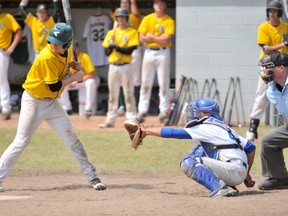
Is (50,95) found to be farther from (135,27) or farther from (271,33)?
(135,27)

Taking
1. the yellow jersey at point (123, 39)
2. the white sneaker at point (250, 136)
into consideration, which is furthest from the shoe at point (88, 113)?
the white sneaker at point (250, 136)

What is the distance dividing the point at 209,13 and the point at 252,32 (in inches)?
33.4

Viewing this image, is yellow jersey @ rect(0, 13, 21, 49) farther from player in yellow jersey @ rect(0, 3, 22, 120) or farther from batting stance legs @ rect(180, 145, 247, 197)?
batting stance legs @ rect(180, 145, 247, 197)

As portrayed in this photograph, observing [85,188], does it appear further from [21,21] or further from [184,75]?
[21,21]

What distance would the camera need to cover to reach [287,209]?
8.88 m

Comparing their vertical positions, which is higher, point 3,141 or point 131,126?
point 131,126

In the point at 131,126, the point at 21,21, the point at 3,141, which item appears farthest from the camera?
the point at 21,21

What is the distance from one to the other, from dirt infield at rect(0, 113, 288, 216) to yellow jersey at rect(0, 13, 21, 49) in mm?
5621

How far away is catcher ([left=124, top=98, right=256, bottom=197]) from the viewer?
9.59 meters

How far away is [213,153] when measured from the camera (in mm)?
9859

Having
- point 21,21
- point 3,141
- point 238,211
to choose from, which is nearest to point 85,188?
point 238,211

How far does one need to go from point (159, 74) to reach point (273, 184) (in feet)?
20.9

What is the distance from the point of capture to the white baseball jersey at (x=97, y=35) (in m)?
19.4

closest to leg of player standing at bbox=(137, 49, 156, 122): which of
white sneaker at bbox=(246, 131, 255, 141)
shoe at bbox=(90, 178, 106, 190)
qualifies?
white sneaker at bbox=(246, 131, 255, 141)
